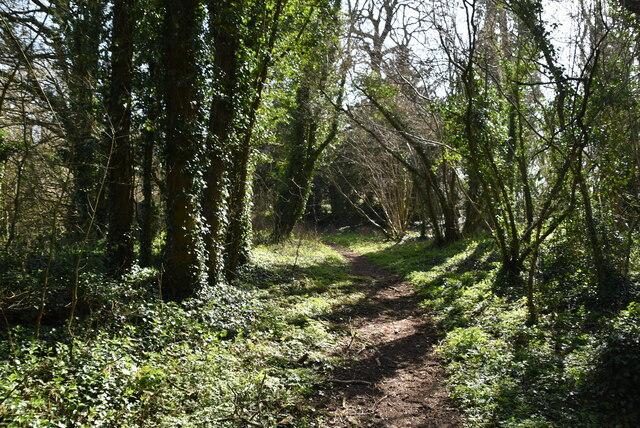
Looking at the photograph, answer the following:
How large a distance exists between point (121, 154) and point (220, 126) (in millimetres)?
2148

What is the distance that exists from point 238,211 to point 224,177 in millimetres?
1209

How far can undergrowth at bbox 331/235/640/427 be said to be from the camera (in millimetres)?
4184

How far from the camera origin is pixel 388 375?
18.9 ft

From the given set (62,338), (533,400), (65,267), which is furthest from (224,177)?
(533,400)

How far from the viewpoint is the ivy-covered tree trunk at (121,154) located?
8344 mm

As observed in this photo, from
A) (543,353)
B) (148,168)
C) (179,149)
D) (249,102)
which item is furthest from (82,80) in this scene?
(543,353)

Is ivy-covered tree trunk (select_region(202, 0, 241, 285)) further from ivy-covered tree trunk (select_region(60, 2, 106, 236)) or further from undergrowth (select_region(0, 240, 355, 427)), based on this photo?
ivy-covered tree trunk (select_region(60, 2, 106, 236))

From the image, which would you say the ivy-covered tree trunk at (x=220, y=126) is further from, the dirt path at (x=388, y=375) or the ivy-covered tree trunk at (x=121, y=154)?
the dirt path at (x=388, y=375)

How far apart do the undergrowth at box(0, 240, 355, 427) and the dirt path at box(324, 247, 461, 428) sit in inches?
15.5

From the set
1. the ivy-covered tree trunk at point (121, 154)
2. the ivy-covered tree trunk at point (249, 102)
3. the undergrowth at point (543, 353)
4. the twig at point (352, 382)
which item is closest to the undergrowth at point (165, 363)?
the twig at point (352, 382)

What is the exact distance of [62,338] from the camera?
4949mm

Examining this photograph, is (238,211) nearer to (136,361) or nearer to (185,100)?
(185,100)

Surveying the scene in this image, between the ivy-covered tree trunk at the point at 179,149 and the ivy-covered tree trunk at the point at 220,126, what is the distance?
0.69 meters

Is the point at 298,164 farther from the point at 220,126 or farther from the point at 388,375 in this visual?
the point at 388,375
